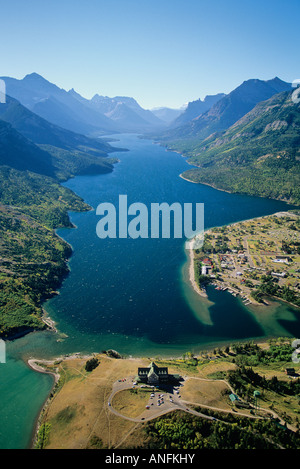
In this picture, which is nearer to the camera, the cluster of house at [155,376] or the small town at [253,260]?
the cluster of house at [155,376]

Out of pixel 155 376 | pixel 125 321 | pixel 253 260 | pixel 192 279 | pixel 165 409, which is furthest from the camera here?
pixel 253 260

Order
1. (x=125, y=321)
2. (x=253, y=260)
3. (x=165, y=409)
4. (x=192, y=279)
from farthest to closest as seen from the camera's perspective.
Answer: (x=253, y=260)
(x=192, y=279)
(x=125, y=321)
(x=165, y=409)

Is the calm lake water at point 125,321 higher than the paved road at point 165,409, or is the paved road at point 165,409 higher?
the calm lake water at point 125,321

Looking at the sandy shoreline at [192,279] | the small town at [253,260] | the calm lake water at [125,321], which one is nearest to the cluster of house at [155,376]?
the calm lake water at [125,321]

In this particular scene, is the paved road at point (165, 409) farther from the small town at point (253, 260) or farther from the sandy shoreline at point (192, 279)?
the small town at point (253, 260)

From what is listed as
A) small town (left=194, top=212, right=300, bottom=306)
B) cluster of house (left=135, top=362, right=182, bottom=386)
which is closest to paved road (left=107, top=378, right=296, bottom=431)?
cluster of house (left=135, top=362, right=182, bottom=386)

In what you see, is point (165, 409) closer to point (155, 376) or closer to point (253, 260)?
point (155, 376)

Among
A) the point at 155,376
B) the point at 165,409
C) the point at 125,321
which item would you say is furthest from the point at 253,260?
the point at 165,409

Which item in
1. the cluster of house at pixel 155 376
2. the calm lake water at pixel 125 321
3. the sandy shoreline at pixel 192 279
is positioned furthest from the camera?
the sandy shoreline at pixel 192 279

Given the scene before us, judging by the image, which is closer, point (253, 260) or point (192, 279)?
point (192, 279)

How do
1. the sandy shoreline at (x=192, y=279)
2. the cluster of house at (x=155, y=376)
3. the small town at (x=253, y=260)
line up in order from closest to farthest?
1. the cluster of house at (x=155, y=376)
2. the sandy shoreline at (x=192, y=279)
3. the small town at (x=253, y=260)

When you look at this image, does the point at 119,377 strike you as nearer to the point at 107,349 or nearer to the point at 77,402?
the point at 77,402
